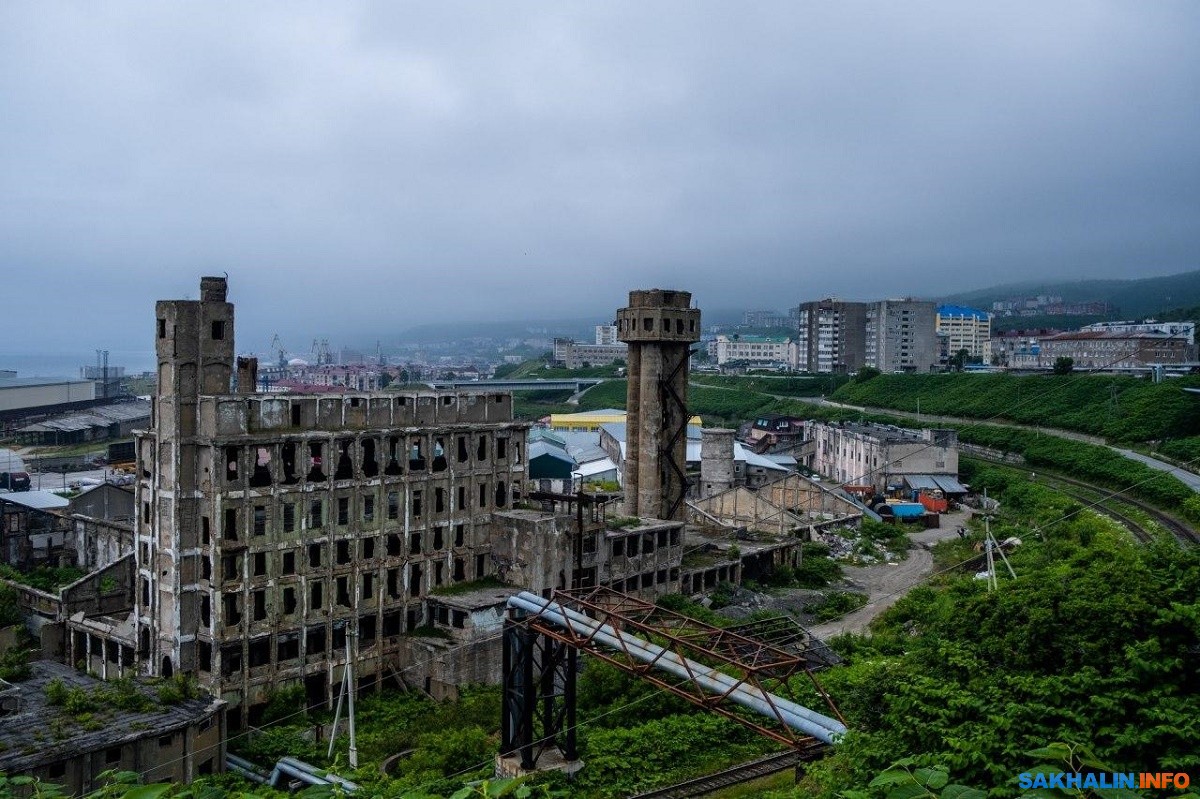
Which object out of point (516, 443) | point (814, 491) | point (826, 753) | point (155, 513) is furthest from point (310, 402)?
point (814, 491)

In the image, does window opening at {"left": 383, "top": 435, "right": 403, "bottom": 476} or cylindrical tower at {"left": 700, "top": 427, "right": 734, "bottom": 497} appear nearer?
window opening at {"left": 383, "top": 435, "right": 403, "bottom": 476}

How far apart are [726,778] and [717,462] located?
44.0m

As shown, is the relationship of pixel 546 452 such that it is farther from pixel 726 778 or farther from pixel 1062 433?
pixel 726 778

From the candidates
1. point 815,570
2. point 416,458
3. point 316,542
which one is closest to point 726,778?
point 316,542

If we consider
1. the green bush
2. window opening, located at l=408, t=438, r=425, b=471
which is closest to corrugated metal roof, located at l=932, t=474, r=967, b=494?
the green bush

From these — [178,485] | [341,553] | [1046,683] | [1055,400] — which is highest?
[178,485]

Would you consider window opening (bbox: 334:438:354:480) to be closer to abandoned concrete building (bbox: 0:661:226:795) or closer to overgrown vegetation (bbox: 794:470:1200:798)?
abandoned concrete building (bbox: 0:661:226:795)

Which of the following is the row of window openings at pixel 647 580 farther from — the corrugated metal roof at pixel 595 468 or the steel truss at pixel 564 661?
the corrugated metal roof at pixel 595 468

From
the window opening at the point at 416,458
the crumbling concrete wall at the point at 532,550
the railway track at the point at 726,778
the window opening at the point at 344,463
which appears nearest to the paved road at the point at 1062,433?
the crumbling concrete wall at the point at 532,550

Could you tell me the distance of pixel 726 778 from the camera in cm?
2547

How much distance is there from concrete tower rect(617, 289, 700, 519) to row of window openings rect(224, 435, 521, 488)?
388 inches

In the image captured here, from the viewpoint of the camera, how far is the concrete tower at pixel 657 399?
162 feet

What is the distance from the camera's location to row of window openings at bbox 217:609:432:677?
3269 cm

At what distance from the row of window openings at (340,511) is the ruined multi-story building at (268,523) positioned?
0.05 metres
